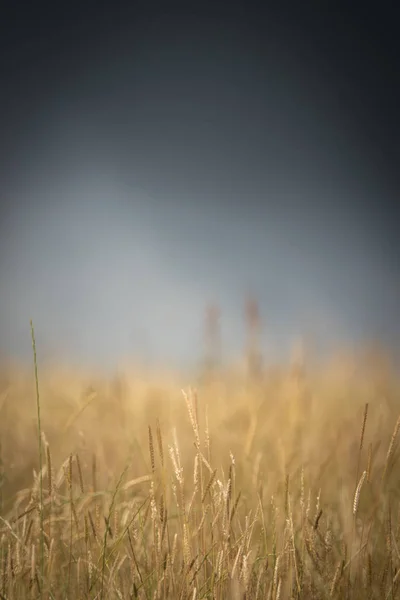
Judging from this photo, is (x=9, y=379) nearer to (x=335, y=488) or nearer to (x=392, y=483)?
(x=335, y=488)

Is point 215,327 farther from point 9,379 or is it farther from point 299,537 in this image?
point 299,537

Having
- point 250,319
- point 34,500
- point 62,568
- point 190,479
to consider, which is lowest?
point 190,479

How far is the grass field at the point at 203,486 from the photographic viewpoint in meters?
0.70

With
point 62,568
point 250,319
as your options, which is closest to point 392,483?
point 62,568

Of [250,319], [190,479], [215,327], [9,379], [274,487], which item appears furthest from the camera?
[215,327]

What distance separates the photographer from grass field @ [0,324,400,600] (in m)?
0.70

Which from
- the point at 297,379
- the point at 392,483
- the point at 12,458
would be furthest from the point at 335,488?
the point at 12,458

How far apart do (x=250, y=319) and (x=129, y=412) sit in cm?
104

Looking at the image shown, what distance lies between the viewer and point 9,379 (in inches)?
96.2

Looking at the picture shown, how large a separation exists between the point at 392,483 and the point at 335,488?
16 centimetres

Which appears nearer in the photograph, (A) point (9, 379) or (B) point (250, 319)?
(A) point (9, 379)

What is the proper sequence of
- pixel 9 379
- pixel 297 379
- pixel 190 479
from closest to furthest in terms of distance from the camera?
pixel 190 479 < pixel 297 379 < pixel 9 379

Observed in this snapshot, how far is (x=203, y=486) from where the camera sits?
1083mm

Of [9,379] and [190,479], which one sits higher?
[9,379]
